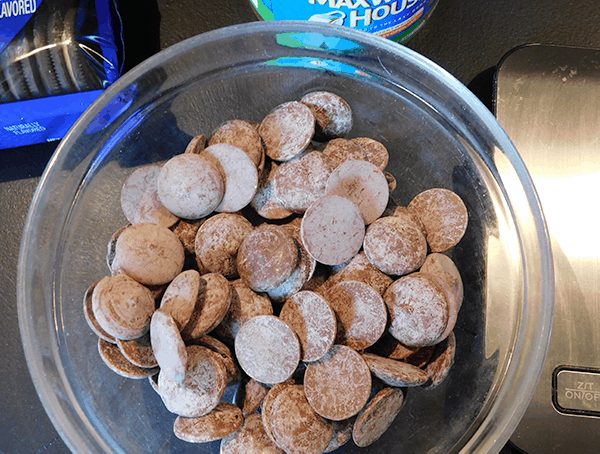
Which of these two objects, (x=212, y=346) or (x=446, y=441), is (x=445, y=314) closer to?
(x=446, y=441)

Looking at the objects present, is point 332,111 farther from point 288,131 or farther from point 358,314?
point 358,314

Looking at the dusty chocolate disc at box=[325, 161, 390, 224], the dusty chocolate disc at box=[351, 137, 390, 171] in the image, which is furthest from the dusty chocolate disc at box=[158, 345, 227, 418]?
the dusty chocolate disc at box=[351, 137, 390, 171]

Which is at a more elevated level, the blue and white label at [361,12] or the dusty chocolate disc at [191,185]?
the blue and white label at [361,12]

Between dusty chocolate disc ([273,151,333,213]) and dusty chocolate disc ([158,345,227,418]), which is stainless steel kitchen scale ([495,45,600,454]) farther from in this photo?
dusty chocolate disc ([158,345,227,418])

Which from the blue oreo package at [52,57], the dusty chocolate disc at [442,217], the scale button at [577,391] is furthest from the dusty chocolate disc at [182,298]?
the scale button at [577,391]

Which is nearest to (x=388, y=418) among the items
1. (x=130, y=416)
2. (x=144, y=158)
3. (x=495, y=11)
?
(x=130, y=416)

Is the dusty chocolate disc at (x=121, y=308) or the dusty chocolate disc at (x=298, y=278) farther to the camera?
the dusty chocolate disc at (x=298, y=278)

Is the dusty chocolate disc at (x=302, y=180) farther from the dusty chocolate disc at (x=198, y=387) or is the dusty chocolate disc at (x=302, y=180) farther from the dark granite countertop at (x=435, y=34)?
the dark granite countertop at (x=435, y=34)

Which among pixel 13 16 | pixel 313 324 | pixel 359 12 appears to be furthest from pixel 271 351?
pixel 13 16
